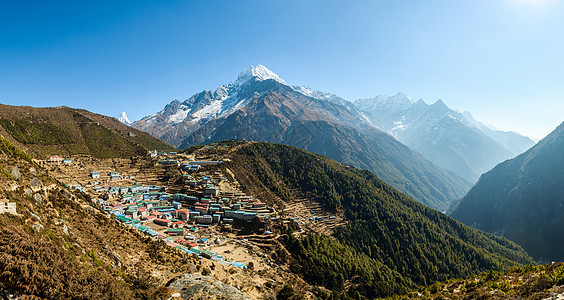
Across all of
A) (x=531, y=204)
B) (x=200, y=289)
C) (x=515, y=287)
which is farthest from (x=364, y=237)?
(x=531, y=204)

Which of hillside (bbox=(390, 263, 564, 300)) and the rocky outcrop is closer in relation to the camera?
hillside (bbox=(390, 263, 564, 300))

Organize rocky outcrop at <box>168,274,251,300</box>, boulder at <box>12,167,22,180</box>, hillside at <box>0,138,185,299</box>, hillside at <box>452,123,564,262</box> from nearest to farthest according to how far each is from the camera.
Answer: hillside at <box>0,138,185,299</box>
rocky outcrop at <box>168,274,251,300</box>
boulder at <box>12,167,22,180</box>
hillside at <box>452,123,564,262</box>

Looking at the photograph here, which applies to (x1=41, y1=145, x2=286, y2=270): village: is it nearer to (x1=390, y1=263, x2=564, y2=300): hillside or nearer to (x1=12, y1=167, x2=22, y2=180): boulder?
(x1=12, y1=167, x2=22, y2=180): boulder

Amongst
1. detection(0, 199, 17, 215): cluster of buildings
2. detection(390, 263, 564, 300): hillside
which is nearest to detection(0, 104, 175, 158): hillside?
detection(0, 199, 17, 215): cluster of buildings

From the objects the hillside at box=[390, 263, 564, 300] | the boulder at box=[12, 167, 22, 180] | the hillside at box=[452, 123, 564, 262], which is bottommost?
the hillside at box=[452, 123, 564, 262]

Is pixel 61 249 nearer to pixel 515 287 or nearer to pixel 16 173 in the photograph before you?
pixel 16 173

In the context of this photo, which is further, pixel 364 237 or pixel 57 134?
pixel 57 134

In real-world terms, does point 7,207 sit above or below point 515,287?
above
